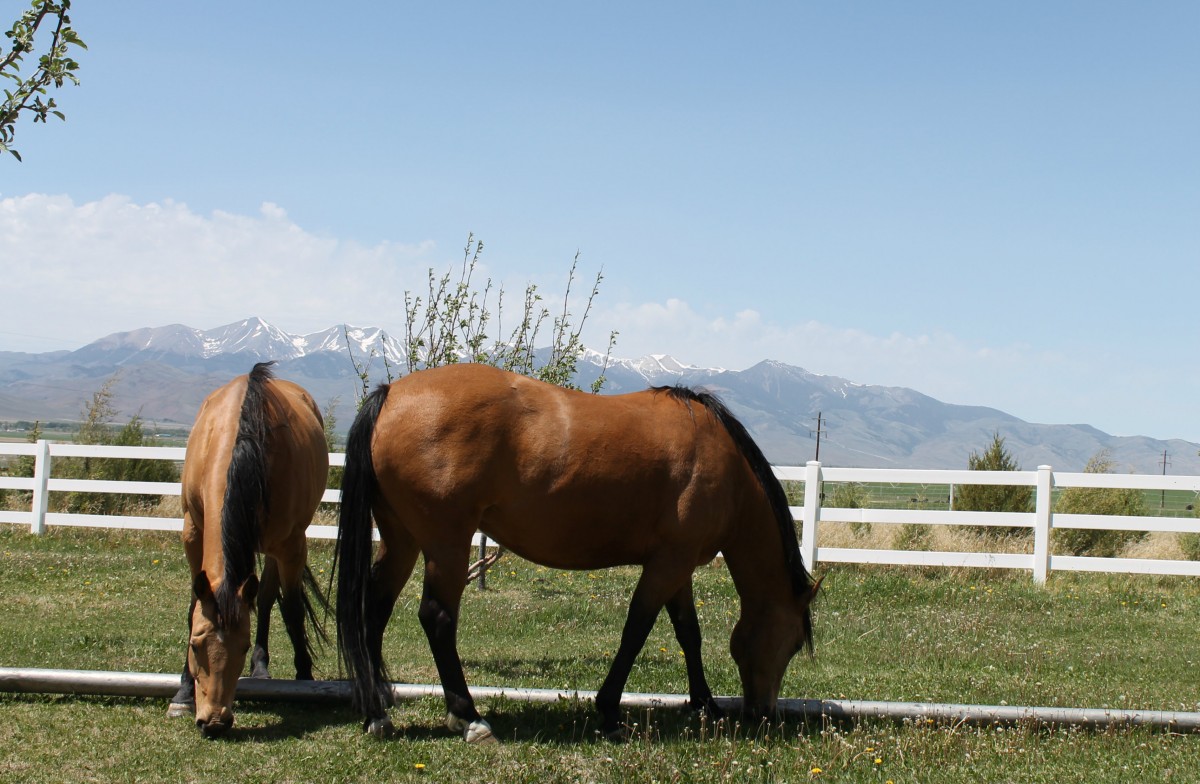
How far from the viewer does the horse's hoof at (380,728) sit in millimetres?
5430

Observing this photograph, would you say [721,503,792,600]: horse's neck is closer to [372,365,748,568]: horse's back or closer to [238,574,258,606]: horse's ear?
[372,365,748,568]: horse's back

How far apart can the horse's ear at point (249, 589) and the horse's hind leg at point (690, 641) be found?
2.42m

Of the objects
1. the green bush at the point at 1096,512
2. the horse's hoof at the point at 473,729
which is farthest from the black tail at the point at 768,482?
the green bush at the point at 1096,512

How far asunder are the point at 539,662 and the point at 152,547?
854 cm

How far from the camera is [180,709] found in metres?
5.79

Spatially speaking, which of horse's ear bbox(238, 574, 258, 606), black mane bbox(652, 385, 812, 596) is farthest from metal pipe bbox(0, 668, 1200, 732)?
horse's ear bbox(238, 574, 258, 606)

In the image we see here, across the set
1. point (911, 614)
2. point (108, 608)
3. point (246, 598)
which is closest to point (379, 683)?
point (246, 598)

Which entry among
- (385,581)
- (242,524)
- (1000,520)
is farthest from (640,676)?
(1000,520)

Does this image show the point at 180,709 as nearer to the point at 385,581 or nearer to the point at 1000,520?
the point at 385,581

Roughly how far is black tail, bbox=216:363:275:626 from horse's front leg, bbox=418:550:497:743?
0.98 metres

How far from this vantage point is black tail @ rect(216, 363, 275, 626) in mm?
5281

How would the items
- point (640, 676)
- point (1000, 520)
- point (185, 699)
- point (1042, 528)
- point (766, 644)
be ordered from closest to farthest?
point (185, 699)
point (766, 644)
point (640, 676)
point (1042, 528)
point (1000, 520)

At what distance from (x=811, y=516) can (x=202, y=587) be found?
9.22 m

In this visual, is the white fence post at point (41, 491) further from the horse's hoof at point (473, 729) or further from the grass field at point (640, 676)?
the horse's hoof at point (473, 729)
